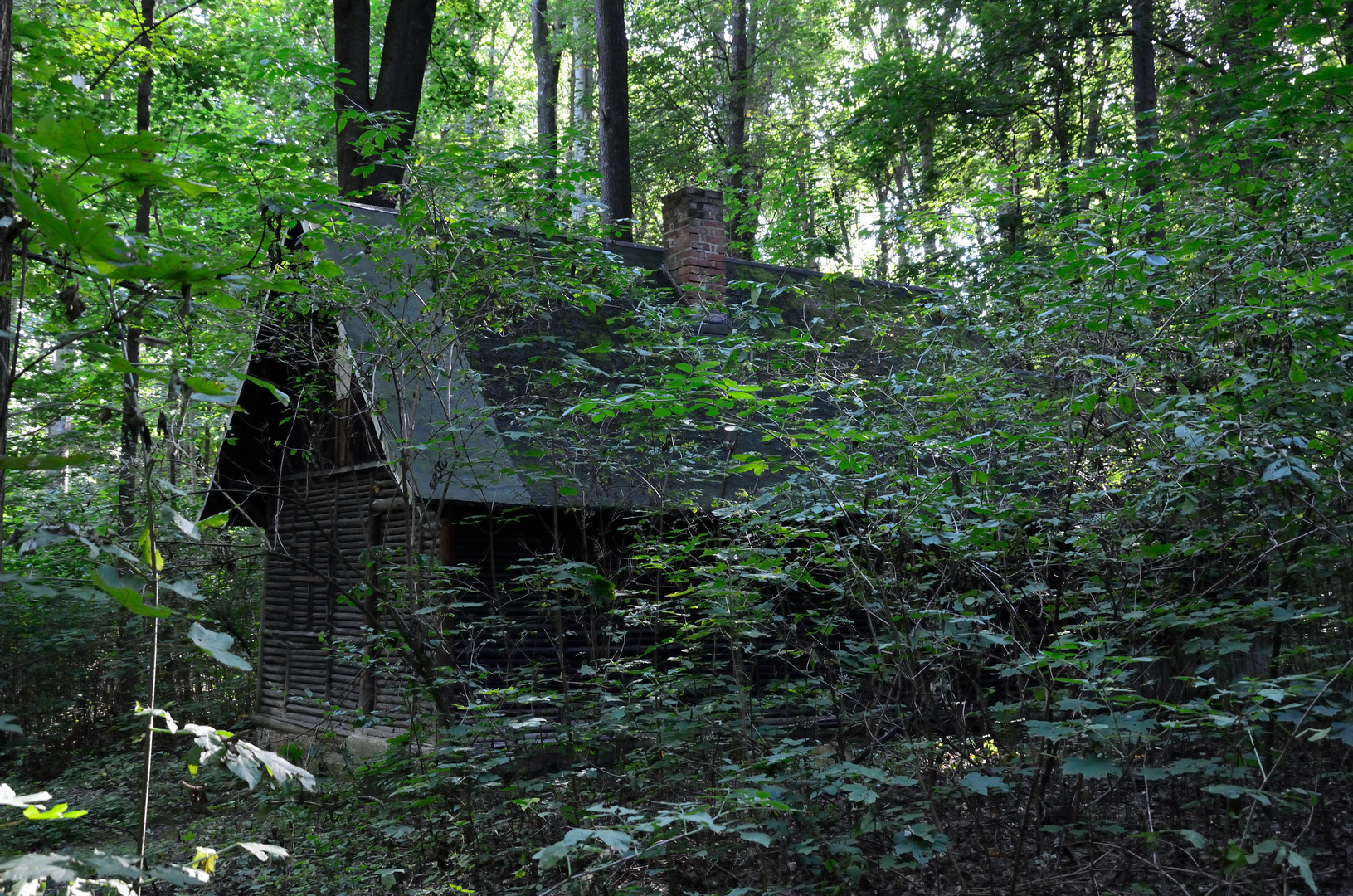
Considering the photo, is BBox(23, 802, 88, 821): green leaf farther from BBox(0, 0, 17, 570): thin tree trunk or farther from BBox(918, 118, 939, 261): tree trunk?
BBox(918, 118, 939, 261): tree trunk

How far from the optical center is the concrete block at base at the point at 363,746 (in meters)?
9.56

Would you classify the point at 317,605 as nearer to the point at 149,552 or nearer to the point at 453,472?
the point at 453,472

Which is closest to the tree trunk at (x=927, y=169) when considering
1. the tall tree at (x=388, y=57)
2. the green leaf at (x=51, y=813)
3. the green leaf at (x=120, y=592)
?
the tall tree at (x=388, y=57)

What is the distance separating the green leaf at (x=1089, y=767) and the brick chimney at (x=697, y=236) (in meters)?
8.93

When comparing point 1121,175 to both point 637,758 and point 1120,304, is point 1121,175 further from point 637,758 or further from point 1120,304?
point 637,758

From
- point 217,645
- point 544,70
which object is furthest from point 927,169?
point 217,645

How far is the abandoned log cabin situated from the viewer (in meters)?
6.46

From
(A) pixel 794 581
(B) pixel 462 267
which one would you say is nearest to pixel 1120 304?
(A) pixel 794 581

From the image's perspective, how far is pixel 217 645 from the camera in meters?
1.83

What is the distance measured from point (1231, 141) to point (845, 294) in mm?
5193

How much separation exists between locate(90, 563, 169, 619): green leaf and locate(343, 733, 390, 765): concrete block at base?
822cm

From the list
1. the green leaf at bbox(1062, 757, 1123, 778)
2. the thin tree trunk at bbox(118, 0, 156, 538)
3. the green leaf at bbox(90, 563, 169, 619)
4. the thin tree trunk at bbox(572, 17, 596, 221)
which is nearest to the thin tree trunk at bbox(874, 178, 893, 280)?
the green leaf at bbox(1062, 757, 1123, 778)

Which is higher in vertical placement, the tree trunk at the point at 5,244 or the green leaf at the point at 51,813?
the tree trunk at the point at 5,244

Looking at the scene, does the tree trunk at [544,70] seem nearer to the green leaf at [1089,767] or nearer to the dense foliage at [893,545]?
the dense foliage at [893,545]
